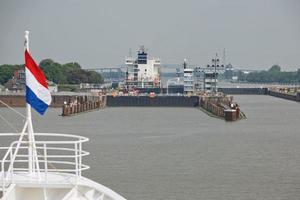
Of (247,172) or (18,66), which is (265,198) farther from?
(18,66)

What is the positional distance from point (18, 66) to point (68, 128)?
10823cm

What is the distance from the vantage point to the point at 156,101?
100438 mm

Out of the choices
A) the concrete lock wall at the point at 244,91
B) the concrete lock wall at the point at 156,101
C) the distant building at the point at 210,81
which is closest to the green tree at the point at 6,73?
the concrete lock wall at the point at 244,91

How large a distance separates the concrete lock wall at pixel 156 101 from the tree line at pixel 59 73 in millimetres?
49691

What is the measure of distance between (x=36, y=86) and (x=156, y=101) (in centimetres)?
9137

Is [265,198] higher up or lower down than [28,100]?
lower down

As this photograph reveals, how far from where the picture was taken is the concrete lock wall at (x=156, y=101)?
99875 mm

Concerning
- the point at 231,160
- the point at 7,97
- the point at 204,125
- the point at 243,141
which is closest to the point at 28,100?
the point at 231,160

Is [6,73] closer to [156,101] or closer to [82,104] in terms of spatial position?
[156,101]

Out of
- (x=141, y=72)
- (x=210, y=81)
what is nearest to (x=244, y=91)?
(x=141, y=72)

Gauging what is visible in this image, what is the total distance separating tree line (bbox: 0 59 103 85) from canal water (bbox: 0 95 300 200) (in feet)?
313

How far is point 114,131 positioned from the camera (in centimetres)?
5259

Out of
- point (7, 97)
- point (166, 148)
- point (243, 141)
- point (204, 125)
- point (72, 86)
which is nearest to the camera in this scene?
point (166, 148)

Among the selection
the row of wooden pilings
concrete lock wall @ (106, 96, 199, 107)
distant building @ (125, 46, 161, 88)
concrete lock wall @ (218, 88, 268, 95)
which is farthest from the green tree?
the row of wooden pilings
